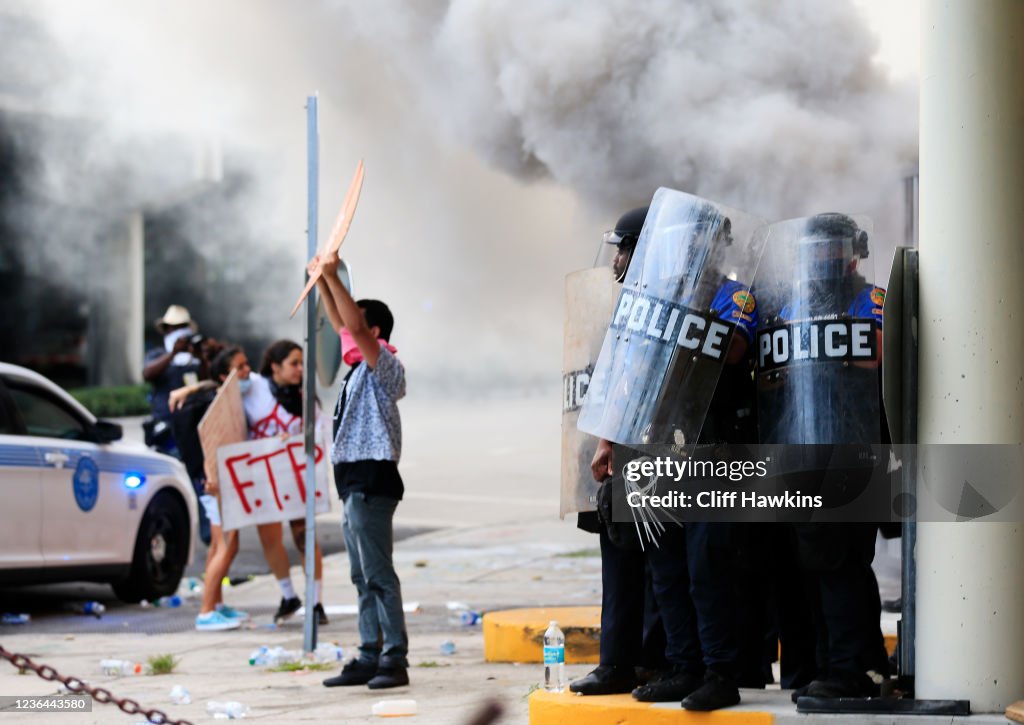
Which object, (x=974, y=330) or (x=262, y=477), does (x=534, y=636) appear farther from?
(x=974, y=330)

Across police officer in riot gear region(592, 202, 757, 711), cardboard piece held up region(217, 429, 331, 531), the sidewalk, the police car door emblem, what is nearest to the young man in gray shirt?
the sidewalk

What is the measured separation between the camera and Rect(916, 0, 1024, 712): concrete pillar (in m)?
Result: 4.31

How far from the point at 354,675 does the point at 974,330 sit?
294cm

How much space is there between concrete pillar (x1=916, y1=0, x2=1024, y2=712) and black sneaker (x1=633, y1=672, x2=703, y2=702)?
695mm

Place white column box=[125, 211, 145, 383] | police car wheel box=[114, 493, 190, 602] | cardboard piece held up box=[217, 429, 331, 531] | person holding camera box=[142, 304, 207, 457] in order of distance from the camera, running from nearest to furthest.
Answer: cardboard piece held up box=[217, 429, 331, 531] < police car wheel box=[114, 493, 190, 602] < person holding camera box=[142, 304, 207, 457] < white column box=[125, 211, 145, 383]

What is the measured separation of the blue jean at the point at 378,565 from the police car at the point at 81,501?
282 centimetres

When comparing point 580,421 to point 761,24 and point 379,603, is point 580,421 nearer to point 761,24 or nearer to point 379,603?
point 379,603

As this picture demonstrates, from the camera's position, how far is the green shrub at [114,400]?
23891 millimetres

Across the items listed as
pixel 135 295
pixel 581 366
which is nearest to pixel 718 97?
pixel 581 366

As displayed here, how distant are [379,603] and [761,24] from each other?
3.57 meters

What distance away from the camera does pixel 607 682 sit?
4.89m

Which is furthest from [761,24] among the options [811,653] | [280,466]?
[811,653]

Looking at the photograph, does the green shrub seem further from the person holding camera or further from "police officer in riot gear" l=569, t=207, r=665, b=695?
"police officer in riot gear" l=569, t=207, r=665, b=695

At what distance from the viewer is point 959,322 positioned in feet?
14.4
